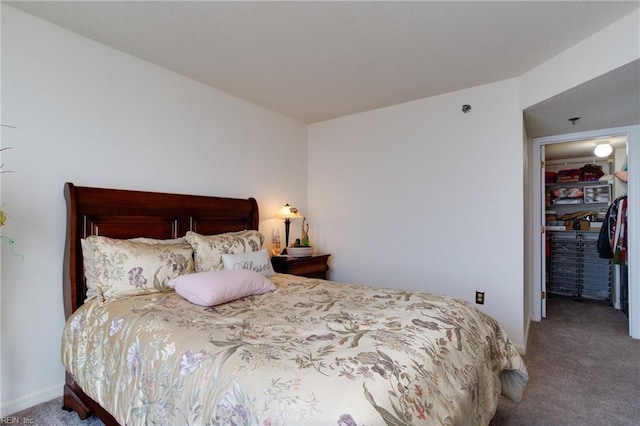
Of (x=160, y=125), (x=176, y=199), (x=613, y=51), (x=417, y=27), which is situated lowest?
(x=176, y=199)

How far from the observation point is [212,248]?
2.35 meters

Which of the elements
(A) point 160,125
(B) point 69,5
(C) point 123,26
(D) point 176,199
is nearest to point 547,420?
(D) point 176,199

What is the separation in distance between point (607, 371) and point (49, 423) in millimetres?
3838

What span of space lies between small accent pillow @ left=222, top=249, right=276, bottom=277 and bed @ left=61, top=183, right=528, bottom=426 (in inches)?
9.1

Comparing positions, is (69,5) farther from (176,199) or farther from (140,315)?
(140,315)

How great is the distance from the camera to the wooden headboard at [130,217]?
2016 millimetres

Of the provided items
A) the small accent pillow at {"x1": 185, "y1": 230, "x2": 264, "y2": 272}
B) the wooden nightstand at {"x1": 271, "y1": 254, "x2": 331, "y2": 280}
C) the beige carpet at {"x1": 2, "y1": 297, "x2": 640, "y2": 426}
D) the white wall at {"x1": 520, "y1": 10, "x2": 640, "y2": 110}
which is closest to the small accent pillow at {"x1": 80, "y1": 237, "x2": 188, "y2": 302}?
the small accent pillow at {"x1": 185, "y1": 230, "x2": 264, "y2": 272}

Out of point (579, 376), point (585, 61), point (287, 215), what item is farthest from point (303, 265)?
point (585, 61)

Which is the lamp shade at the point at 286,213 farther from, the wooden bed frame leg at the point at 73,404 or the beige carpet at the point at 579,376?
the beige carpet at the point at 579,376

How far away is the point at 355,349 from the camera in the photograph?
1143mm

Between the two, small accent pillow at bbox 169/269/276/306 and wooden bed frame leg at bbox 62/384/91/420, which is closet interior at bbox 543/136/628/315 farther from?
wooden bed frame leg at bbox 62/384/91/420

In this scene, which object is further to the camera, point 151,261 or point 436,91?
point 436,91

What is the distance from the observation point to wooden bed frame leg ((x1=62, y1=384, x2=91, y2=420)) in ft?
5.97

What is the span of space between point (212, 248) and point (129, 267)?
56 cm
